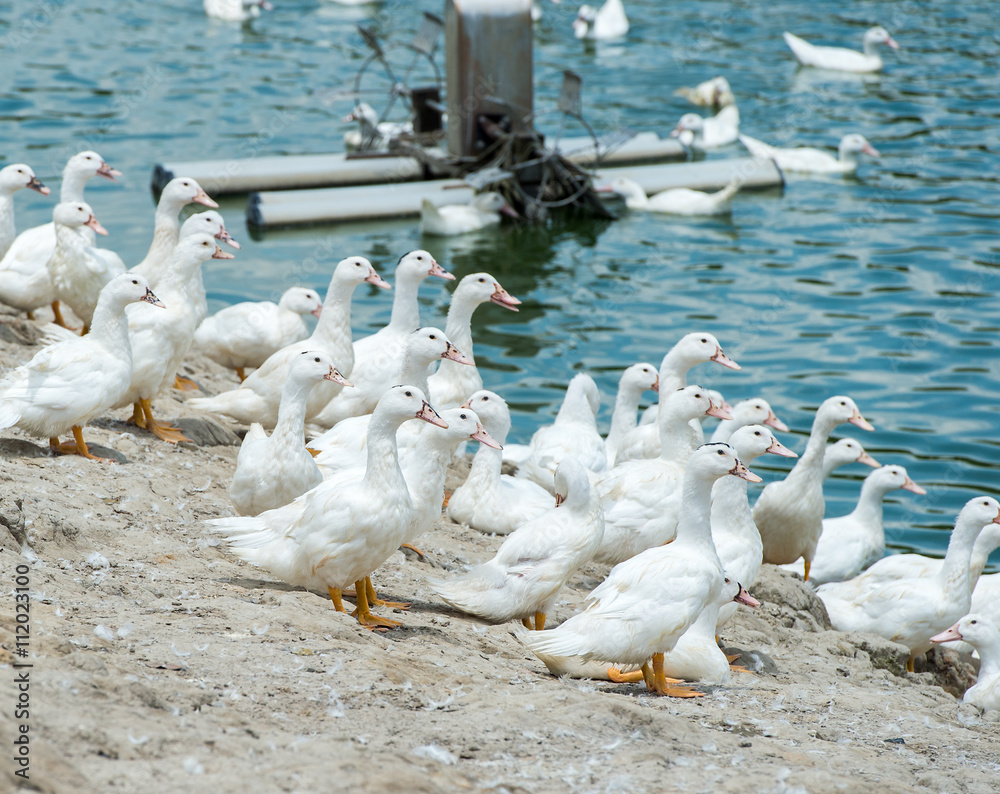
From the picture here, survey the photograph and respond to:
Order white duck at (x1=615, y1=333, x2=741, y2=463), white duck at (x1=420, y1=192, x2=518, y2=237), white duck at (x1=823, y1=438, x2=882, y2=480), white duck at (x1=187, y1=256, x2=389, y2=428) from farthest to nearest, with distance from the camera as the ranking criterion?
white duck at (x1=420, y1=192, x2=518, y2=237) → white duck at (x1=823, y1=438, x2=882, y2=480) → white duck at (x1=615, y1=333, x2=741, y2=463) → white duck at (x1=187, y1=256, x2=389, y2=428)

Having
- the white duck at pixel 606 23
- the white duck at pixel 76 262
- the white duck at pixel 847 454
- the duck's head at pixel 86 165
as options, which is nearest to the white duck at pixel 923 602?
the white duck at pixel 847 454

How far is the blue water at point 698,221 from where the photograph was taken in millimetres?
11461

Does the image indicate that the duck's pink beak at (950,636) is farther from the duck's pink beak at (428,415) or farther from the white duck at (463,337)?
the duck's pink beak at (428,415)

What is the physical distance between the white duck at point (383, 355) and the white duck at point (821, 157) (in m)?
10.5

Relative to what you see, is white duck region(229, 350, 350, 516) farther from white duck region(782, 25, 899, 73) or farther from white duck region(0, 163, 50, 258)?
white duck region(782, 25, 899, 73)

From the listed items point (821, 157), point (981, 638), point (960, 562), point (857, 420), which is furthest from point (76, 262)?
point (821, 157)

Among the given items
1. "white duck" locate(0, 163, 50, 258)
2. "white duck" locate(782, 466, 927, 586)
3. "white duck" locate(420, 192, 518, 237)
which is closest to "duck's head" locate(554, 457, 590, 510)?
"white duck" locate(782, 466, 927, 586)

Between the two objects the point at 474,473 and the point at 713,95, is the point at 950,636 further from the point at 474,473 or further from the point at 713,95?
the point at 713,95

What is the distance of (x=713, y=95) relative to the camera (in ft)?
69.2

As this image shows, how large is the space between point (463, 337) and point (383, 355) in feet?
2.50

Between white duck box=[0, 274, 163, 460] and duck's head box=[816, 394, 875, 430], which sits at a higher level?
white duck box=[0, 274, 163, 460]

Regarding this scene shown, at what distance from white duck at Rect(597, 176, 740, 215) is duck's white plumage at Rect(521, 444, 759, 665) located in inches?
449

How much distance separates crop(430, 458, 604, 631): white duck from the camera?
5.71m

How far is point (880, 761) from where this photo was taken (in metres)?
4.39
